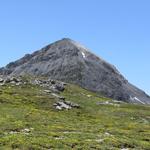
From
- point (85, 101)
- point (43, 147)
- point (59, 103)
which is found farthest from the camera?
point (85, 101)

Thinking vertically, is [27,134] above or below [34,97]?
below

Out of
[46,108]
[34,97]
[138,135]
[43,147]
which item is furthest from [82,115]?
[43,147]

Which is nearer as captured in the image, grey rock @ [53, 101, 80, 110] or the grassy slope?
the grassy slope

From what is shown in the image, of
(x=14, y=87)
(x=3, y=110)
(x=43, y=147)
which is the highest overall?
(x=14, y=87)

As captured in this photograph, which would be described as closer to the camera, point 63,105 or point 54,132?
point 54,132

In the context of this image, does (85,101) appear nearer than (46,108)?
No

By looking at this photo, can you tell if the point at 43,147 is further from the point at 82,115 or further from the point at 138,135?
the point at 82,115

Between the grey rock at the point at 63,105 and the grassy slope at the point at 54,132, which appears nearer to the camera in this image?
the grassy slope at the point at 54,132

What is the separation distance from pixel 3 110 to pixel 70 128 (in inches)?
685

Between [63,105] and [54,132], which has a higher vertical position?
[63,105]

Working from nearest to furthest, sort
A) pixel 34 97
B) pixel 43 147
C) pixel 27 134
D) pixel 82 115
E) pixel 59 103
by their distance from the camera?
pixel 43 147 < pixel 27 134 < pixel 82 115 < pixel 59 103 < pixel 34 97

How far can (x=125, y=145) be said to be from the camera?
175 feet

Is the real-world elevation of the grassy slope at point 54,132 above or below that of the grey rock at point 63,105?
below

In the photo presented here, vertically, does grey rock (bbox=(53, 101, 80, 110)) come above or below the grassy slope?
above
